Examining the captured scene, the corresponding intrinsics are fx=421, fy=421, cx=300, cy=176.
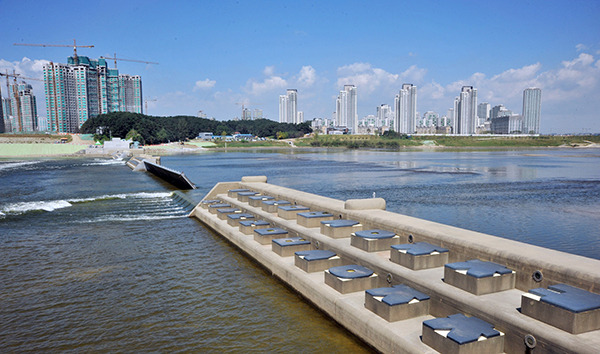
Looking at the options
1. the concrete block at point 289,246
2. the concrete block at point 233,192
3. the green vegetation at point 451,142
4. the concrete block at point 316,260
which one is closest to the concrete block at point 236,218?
the concrete block at point 233,192

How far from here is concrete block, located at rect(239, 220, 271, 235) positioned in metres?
18.3

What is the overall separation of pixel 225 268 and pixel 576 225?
19000 mm

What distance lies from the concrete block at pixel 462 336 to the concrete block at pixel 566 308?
2.60ft

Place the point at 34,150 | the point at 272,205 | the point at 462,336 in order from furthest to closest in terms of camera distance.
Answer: the point at 34,150
the point at 272,205
the point at 462,336

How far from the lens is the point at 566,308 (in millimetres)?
7188

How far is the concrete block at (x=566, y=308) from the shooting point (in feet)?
23.5

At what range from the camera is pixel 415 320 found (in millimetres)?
9281

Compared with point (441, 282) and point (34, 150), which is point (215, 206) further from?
point (34, 150)

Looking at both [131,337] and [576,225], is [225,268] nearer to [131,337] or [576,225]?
[131,337]

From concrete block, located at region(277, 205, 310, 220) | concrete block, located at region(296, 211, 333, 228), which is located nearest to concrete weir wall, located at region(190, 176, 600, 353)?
concrete block, located at region(296, 211, 333, 228)

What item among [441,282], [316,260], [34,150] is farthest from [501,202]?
[34,150]

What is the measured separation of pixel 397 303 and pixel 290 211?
31.7ft

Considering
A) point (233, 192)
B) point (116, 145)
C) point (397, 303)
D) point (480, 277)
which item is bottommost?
point (397, 303)

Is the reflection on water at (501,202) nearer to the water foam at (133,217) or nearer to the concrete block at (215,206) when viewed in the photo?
→ the concrete block at (215,206)
